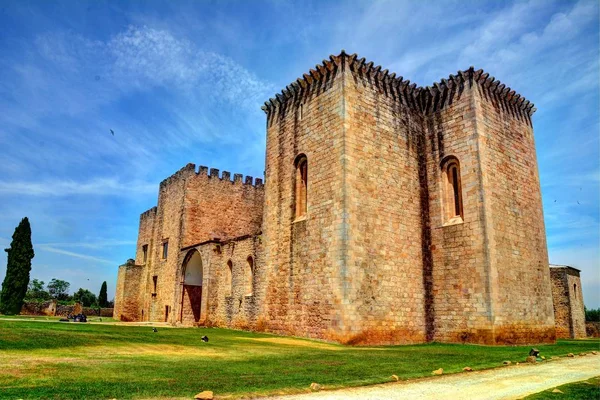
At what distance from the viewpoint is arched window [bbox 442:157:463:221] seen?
17.0 m

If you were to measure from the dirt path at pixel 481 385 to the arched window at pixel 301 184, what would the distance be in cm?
967

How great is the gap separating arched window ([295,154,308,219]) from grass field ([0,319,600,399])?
6509 millimetres

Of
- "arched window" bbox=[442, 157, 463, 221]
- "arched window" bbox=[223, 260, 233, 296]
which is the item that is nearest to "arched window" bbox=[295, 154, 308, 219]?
"arched window" bbox=[442, 157, 463, 221]

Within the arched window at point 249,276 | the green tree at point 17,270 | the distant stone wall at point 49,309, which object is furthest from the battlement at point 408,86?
the distant stone wall at point 49,309

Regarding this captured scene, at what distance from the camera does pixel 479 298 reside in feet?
50.1

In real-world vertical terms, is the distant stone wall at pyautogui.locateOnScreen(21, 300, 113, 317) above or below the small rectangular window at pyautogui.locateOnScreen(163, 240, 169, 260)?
below

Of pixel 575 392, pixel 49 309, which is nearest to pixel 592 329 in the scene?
pixel 575 392

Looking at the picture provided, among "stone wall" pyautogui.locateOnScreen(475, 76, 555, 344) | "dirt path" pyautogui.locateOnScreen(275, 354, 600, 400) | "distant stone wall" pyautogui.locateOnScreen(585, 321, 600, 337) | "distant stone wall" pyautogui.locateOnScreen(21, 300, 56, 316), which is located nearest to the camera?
"dirt path" pyautogui.locateOnScreen(275, 354, 600, 400)

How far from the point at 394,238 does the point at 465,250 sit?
2502mm

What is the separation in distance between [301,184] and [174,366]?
1076cm

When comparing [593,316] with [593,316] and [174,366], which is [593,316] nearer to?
[593,316]

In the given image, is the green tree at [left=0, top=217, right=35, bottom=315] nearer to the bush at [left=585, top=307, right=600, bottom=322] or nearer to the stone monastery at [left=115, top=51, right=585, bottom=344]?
the stone monastery at [left=115, top=51, right=585, bottom=344]

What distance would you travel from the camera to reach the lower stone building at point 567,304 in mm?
26156

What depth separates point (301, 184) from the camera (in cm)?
1786
